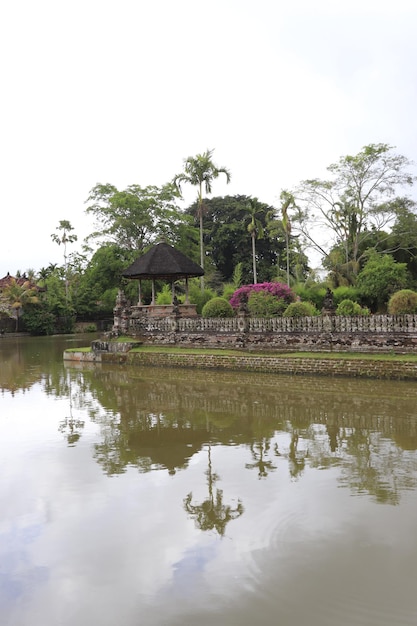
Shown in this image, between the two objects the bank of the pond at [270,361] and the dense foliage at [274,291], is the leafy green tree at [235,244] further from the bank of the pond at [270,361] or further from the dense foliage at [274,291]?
the bank of the pond at [270,361]

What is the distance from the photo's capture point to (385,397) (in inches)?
439

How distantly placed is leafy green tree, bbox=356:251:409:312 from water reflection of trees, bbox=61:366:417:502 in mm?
13835

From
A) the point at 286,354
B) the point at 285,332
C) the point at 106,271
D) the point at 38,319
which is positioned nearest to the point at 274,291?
the point at 285,332

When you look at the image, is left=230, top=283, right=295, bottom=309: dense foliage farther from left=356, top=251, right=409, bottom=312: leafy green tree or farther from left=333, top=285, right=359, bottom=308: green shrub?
left=356, top=251, right=409, bottom=312: leafy green tree

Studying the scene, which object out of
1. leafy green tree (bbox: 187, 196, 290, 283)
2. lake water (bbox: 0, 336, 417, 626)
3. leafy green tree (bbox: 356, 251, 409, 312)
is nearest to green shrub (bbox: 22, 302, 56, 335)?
leafy green tree (bbox: 187, 196, 290, 283)

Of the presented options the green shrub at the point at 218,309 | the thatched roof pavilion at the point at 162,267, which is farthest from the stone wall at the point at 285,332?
the thatched roof pavilion at the point at 162,267

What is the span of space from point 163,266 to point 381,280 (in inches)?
446

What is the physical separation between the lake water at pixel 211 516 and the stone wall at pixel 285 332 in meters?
4.05

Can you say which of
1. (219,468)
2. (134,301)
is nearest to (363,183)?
(134,301)

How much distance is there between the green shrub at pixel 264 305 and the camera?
20469 mm

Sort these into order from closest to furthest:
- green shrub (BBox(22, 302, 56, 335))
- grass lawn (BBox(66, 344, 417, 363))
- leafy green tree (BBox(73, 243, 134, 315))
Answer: grass lawn (BBox(66, 344, 417, 363)), leafy green tree (BBox(73, 243, 134, 315)), green shrub (BBox(22, 302, 56, 335))

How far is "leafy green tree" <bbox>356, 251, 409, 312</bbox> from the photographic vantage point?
2648cm

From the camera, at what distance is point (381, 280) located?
26375mm

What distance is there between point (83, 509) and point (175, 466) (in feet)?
5.41
